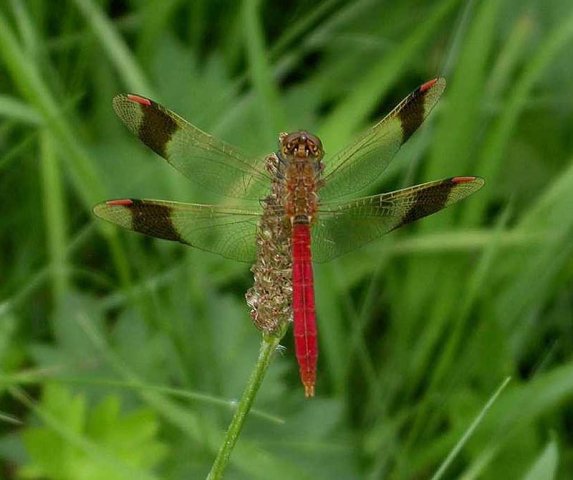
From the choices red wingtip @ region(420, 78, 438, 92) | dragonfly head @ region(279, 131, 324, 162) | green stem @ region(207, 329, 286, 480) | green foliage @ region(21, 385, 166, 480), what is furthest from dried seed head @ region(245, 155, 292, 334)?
green foliage @ region(21, 385, 166, 480)

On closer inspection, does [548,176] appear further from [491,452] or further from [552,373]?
[491,452]

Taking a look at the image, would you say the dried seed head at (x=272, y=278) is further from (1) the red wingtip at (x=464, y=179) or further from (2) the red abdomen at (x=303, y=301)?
(1) the red wingtip at (x=464, y=179)

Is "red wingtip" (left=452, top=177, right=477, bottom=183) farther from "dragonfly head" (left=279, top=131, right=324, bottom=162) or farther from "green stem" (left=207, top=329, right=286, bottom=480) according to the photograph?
"green stem" (left=207, top=329, right=286, bottom=480)

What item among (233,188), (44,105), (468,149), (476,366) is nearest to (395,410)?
(476,366)

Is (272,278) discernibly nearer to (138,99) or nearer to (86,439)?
(138,99)

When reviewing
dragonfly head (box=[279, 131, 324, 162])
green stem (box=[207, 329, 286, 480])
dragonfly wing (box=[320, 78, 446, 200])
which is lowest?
green stem (box=[207, 329, 286, 480])

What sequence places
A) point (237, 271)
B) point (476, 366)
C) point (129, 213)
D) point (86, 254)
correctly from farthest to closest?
point (86, 254) → point (237, 271) → point (476, 366) → point (129, 213)

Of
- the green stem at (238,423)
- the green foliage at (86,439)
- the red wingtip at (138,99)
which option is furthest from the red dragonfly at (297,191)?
the green foliage at (86,439)
